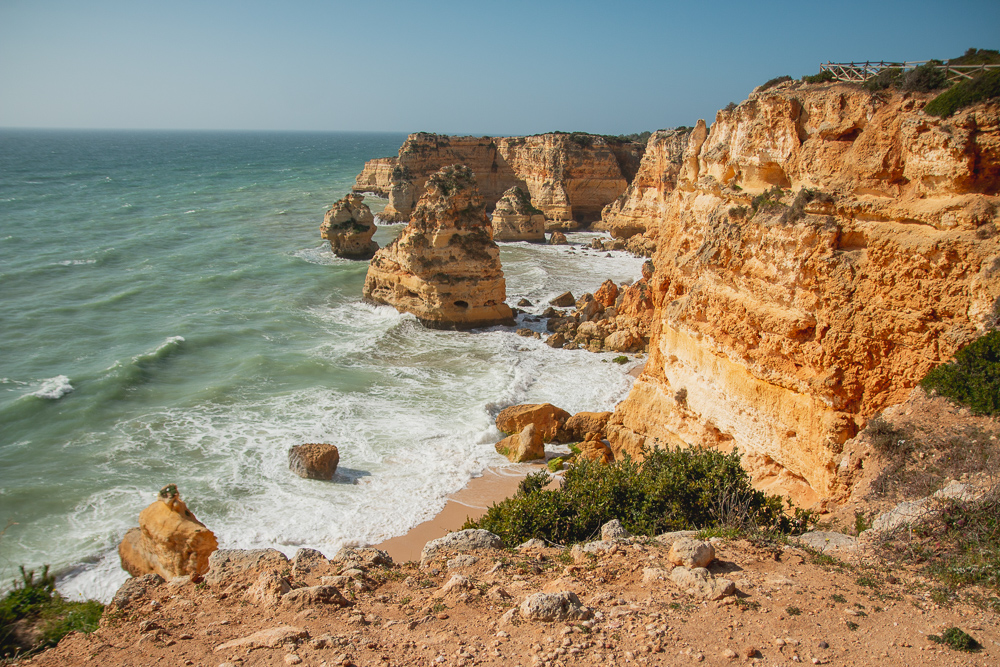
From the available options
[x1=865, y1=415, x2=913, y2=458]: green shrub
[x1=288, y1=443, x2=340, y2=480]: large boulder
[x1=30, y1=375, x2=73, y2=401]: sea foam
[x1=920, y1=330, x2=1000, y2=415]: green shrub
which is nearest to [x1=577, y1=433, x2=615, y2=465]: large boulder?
[x1=288, y1=443, x2=340, y2=480]: large boulder

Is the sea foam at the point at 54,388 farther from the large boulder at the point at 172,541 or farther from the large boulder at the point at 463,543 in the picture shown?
the large boulder at the point at 463,543

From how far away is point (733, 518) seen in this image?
8.16 meters

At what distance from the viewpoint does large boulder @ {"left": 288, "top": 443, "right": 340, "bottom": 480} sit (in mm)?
15922

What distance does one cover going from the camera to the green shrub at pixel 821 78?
1152 cm

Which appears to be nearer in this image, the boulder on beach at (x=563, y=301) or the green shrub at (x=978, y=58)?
the green shrub at (x=978, y=58)

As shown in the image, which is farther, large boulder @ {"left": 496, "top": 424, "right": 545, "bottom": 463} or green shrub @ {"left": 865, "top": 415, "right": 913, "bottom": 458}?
large boulder @ {"left": 496, "top": 424, "right": 545, "bottom": 463}

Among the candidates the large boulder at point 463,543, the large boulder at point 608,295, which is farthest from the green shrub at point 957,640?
the large boulder at point 608,295

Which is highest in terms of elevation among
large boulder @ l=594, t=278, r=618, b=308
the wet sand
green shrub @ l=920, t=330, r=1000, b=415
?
green shrub @ l=920, t=330, r=1000, b=415

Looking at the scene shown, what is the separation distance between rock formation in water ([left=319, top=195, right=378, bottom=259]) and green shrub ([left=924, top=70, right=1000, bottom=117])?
121 feet

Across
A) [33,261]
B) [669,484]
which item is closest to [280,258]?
[33,261]

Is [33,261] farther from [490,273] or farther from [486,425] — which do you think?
[486,425]

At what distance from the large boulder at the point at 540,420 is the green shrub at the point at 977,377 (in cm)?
1104

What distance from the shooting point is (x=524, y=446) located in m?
17.2

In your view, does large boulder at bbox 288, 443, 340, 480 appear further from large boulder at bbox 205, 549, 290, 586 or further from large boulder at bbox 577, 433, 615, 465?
large boulder at bbox 205, 549, 290, 586
